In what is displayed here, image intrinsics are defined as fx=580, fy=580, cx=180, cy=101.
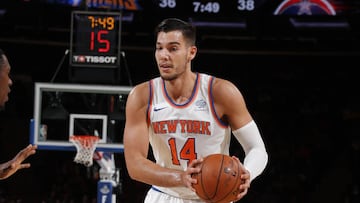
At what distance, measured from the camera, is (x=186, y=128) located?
3547 millimetres

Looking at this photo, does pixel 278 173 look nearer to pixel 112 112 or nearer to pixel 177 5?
pixel 177 5

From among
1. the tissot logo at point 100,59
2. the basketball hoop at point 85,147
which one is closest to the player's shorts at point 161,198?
the basketball hoop at point 85,147

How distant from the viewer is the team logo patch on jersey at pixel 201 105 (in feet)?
11.7

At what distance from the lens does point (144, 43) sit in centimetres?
1298

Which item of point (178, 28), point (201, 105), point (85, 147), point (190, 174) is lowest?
point (85, 147)

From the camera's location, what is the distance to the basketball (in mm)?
3057

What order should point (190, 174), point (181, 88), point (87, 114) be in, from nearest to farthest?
1. point (190, 174)
2. point (181, 88)
3. point (87, 114)

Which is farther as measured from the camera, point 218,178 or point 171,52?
point 171,52

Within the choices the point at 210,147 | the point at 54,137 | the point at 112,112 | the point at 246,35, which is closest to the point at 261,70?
the point at 246,35

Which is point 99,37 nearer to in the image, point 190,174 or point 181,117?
point 181,117

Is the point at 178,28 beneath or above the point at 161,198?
above

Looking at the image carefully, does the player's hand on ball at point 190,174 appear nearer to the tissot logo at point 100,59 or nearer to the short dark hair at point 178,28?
the short dark hair at point 178,28

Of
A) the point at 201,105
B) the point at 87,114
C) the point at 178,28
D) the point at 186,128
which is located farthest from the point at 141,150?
the point at 87,114

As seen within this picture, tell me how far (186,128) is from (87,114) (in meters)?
4.47
